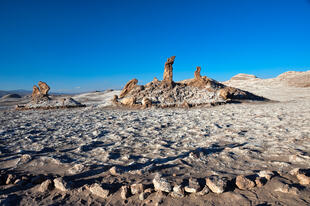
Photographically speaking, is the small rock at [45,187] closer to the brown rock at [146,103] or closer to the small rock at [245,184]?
the small rock at [245,184]

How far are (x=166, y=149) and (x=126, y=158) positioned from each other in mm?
1027

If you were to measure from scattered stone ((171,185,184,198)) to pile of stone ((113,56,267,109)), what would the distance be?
1107cm

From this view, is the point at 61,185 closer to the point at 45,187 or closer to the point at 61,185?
the point at 61,185

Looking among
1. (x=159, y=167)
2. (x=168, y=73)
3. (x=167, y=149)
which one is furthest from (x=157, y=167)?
(x=168, y=73)

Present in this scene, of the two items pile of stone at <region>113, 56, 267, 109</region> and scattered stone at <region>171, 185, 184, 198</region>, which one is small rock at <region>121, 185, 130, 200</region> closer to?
scattered stone at <region>171, 185, 184, 198</region>

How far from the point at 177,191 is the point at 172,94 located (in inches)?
515

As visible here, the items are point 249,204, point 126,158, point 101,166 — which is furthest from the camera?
point 126,158

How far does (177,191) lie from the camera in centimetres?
239

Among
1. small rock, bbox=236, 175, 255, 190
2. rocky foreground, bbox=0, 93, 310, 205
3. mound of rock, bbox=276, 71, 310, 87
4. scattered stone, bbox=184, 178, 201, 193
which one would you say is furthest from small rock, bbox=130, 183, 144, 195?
mound of rock, bbox=276, 71, 310, 87

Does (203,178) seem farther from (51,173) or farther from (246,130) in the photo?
(246,130)

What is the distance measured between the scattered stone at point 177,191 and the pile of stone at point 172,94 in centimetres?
1107

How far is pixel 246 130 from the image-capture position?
5859 mm

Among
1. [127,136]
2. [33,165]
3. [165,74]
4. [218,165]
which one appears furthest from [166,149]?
[165,74]

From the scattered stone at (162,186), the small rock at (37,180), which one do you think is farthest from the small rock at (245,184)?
the small rock at (37,180)
